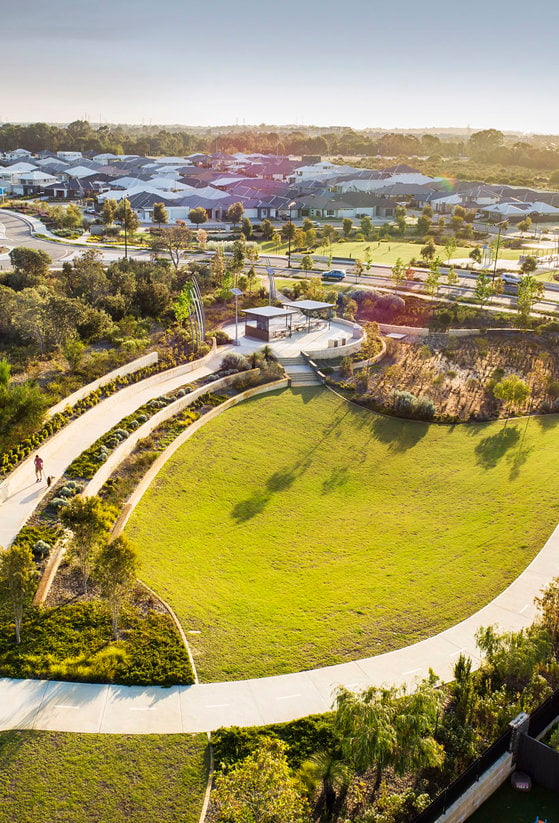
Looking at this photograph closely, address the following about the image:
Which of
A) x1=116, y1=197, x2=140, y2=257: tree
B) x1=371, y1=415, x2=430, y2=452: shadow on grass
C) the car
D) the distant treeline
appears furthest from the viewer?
the distant treeline

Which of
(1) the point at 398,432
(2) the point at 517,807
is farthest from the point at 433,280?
(2) the point at 517,807

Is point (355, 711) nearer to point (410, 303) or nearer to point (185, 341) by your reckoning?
point (185, 341)

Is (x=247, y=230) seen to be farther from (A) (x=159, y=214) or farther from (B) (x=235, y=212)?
(A) (x=159, y=214)

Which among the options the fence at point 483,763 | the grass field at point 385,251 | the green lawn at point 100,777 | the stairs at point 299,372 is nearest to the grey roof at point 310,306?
the stairs at point 299,372

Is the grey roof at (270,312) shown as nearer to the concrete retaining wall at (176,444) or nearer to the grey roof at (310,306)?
the grey roof at (310,306)

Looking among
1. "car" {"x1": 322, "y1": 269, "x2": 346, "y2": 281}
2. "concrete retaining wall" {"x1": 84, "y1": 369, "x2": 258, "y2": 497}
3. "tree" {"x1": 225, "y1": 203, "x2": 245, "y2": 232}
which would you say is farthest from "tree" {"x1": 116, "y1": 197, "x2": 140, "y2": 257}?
"concrete retaining wall" {"x1": 84, "y1": 369, "x2": 258, "y2": 497}

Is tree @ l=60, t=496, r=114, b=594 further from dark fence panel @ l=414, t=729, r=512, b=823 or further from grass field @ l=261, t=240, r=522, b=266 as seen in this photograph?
grass field @ l=261, t=240, r=522, b=266

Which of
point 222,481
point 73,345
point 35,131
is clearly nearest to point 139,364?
point 73,345

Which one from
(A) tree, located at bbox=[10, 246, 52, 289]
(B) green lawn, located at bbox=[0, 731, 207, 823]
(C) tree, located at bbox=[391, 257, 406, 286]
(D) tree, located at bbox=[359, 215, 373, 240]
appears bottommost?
(B) green lawn, located at bbox=[0, 731, 207, 823]
